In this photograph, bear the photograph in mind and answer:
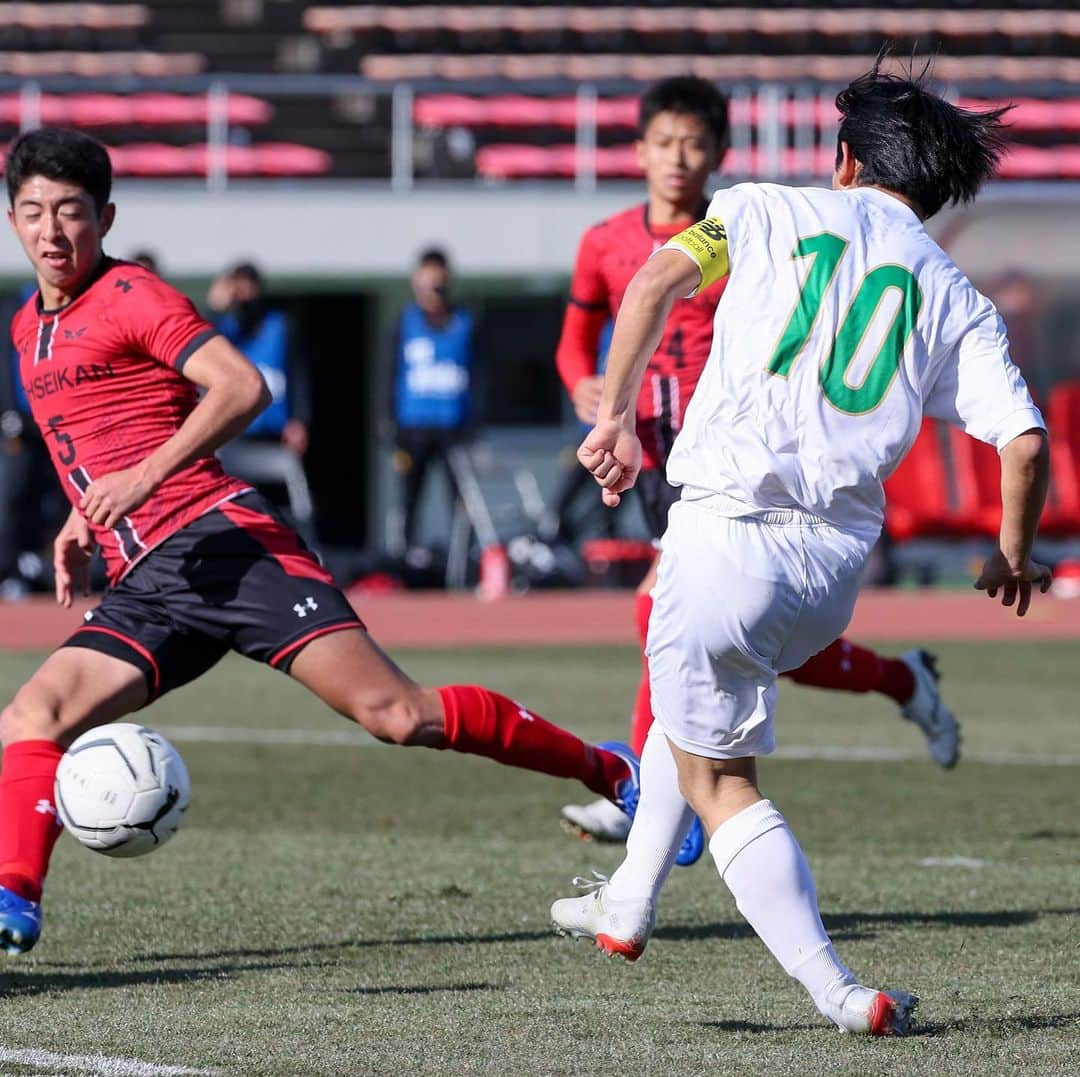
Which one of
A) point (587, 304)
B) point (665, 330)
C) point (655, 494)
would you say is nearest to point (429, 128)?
point (587, 304)

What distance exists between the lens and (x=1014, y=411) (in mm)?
3906

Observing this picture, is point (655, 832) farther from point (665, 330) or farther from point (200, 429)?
point (665, 330)

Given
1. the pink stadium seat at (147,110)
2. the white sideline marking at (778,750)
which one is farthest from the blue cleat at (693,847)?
the pink stadium seat at (147,110)

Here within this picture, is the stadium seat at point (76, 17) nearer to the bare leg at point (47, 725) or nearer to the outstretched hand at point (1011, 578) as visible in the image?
the bare leg at point (47, 725)

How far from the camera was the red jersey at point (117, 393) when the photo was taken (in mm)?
5016

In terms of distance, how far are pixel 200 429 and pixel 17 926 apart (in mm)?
1153

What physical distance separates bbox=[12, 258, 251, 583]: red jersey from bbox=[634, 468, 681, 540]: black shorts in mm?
1653

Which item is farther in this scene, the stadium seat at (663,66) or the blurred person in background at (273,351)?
the stadium seat at (663,66)

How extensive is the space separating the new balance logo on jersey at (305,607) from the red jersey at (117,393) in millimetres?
354

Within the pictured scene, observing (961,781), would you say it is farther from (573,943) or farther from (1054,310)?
(1054,310)

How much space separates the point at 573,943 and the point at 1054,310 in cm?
1500

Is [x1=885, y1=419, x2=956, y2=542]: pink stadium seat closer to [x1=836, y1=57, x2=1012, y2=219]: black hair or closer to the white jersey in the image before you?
[x1=836, y1=57, x2=1012, y2=219]: black hair

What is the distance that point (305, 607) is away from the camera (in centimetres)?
498

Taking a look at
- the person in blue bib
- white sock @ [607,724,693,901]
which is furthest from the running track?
white sock @ [607,724,693,901]
